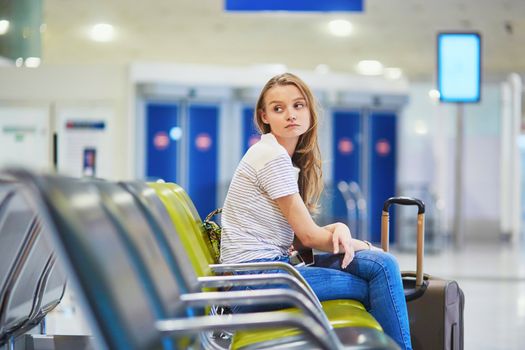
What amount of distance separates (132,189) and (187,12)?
8.33 metres

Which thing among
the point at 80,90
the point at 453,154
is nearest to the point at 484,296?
the point at 80,90

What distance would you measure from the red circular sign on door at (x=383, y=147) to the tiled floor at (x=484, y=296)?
175 cm

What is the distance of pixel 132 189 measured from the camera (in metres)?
2.06

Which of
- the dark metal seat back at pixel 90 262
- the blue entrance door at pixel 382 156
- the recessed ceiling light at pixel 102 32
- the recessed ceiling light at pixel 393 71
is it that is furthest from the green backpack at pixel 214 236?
the recessed ceiling light at pixel 393 71

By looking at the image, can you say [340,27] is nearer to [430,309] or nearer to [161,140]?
[161,140]

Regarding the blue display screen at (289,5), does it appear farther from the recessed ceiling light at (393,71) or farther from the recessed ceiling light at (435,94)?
the recessed ceiling light at (393,71)

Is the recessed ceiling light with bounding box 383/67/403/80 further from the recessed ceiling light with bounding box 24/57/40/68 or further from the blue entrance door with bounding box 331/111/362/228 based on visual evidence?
the recessed ceiling light with bounding box 24/57/40/68

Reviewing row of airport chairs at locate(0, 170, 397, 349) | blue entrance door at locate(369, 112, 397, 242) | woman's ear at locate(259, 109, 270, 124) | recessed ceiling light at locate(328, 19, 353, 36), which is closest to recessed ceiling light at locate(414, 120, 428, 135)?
blue entrance door at locate(369, 112, 397, 242)

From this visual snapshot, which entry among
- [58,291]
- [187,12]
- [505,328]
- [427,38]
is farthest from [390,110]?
[58,291]

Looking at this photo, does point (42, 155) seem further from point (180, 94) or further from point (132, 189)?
point (132, 189)

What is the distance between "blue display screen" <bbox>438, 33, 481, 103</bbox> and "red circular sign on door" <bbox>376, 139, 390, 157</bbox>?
15.0ft

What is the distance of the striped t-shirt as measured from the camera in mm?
2699

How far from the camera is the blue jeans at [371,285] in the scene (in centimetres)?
264

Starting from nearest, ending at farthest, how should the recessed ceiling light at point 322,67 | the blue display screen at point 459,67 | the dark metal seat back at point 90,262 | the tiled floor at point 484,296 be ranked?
the dark metal seat back at point 90,262 → the tiled floor at point 484,296 → the blue display screen at point 459,67 → the recessed ceiling light at point 322,67
